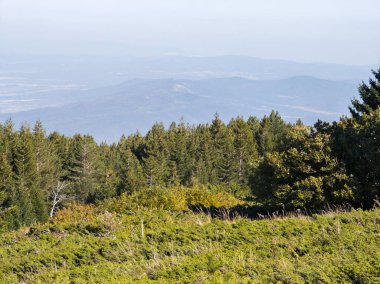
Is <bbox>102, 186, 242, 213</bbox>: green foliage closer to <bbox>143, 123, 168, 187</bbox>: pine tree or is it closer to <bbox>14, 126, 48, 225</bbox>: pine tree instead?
<bbox>14, 126, 48, 225</bbox>: pine tree

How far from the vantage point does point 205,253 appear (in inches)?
330

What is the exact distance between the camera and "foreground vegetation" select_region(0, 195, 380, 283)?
659cm

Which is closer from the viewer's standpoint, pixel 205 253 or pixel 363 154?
pixel 205 253

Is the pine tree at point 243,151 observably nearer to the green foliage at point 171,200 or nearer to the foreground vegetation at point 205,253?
the green foliage at point 171,200

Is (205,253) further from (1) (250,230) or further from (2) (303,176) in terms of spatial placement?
(2) (303,176)

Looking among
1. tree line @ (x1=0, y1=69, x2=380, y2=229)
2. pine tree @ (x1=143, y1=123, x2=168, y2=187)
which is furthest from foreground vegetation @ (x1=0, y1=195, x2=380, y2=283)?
pine tree @ (x1=143, y1=123, x2=168, y2=187)

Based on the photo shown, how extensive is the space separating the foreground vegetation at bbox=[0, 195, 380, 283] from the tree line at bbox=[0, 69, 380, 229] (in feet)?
18.4

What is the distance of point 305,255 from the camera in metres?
8.02

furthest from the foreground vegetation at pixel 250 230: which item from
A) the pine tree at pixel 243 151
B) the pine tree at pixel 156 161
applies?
the pine tree at pixel 243 151

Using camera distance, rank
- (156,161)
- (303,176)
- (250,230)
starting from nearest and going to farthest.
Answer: (250,230) < (303,176) < (156,161)

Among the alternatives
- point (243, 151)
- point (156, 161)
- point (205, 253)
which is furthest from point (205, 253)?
point (243, 151)

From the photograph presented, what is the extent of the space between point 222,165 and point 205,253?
52.5 metres

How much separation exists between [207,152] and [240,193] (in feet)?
63.9

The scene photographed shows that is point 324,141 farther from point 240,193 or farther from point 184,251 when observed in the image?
point 240,193
